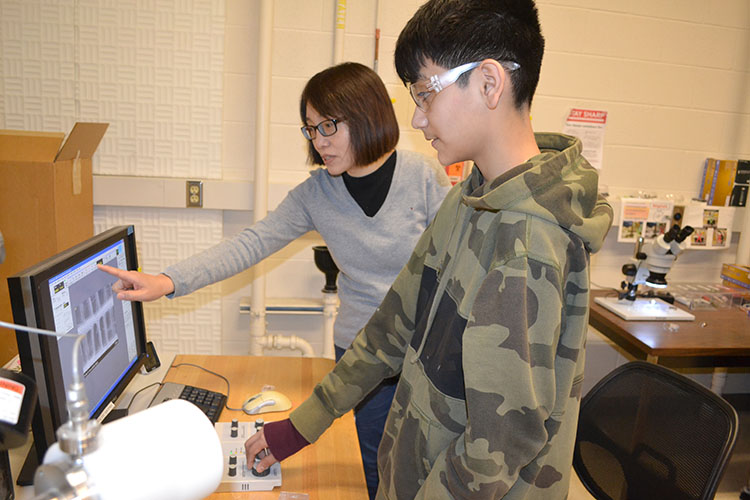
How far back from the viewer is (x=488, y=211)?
887 millimetres

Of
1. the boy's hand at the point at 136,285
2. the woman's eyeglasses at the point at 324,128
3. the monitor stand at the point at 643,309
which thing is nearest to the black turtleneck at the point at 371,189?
the woman's eyeglasses at the point at 324,128

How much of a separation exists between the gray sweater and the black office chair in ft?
2.20

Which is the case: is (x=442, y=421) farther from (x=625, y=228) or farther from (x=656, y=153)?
(x=656, y=153)

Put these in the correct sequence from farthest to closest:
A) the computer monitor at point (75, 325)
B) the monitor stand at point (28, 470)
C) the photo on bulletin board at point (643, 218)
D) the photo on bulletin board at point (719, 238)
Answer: the photo on bulletin board at point (719, 238) → the photo on bulletin board at point (643, 218) → the monitor stand at point (28, 470) → the computer monitor at point (75, 325)

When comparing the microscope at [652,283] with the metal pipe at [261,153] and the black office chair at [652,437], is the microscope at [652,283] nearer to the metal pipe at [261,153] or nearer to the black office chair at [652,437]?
the black office chair at [652,437]

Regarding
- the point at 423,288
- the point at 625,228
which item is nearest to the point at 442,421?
the point at 423,288

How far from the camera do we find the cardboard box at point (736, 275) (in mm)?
2846

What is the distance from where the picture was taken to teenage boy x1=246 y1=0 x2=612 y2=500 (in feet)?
2.53

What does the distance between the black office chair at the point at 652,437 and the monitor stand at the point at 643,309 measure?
109 cm

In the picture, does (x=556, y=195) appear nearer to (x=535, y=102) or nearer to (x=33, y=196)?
(x=33, y=196)

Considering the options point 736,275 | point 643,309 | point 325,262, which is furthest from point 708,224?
point 325,262

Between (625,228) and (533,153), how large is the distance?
7.82 ft

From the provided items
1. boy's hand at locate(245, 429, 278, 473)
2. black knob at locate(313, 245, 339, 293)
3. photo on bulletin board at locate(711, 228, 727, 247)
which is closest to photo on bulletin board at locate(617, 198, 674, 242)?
photo on bulletin board at locate(711, 228, 727, 247)

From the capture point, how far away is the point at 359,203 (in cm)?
172
